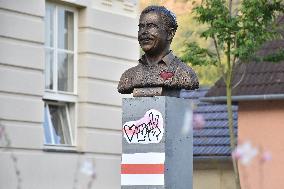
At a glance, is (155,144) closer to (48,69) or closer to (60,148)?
(60,148)

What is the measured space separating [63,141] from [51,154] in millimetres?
717

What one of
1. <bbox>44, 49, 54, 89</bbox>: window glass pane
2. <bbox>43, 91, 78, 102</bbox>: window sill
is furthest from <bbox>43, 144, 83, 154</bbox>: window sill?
<bbox>44, 49, 54, 89</bbox>: window glass pane

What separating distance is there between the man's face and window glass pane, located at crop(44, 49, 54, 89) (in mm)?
4108

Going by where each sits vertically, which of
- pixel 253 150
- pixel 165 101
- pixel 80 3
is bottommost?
pixel 253 150

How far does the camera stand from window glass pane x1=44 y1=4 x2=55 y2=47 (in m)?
13.8

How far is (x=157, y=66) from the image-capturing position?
972 cm

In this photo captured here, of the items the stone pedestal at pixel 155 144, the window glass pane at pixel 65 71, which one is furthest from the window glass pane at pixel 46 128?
the stone pedestal at pixel 155 144

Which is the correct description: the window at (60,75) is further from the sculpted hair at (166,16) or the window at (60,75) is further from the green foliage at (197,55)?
the sculpted hair at (166,16)

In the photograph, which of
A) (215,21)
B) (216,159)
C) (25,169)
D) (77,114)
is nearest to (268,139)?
(216,159)

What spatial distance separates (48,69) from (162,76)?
175 inches

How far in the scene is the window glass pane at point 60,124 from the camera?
45.6 feet

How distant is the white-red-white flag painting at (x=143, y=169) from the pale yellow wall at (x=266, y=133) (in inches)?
377

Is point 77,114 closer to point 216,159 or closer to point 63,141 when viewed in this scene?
point 63,141

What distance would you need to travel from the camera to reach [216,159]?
70.0 ft
